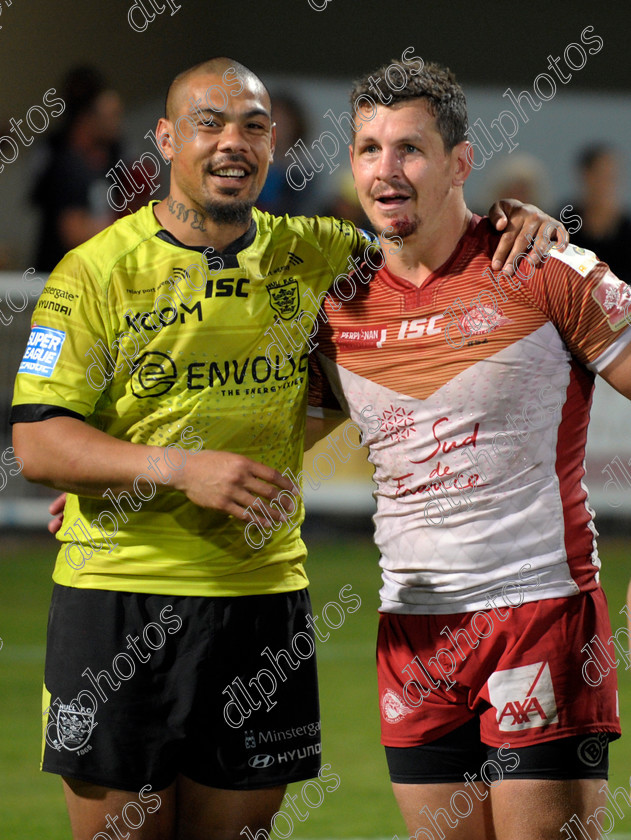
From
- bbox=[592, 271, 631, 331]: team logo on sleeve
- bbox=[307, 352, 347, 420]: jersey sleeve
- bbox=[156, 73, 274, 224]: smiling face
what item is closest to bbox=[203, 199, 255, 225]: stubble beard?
bbox=[156, 73, 274, 224]: smiling face

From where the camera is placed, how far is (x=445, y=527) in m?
2.62

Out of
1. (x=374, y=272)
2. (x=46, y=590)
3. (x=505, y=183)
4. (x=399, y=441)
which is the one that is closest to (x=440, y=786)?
(x=399, y=441)

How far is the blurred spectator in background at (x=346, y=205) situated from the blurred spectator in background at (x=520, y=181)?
124cm

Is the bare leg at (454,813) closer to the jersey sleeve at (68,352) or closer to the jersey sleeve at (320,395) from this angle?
the jersey sleeve at (320,395)

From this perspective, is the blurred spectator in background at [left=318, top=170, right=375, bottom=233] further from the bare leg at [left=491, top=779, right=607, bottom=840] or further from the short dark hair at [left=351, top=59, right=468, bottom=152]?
the bare leg at [left=491, top=779, right=607, bottom=840]

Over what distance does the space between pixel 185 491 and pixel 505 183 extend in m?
8.35

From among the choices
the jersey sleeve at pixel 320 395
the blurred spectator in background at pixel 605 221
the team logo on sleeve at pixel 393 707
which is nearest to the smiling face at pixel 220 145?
the jersey sleeve at pixel 320 395

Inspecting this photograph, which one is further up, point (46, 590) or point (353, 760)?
point (46, 590)

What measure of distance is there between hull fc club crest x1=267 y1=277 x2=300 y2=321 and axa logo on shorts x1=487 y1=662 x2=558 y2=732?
104 cm

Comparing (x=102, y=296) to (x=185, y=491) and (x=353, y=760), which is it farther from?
(x=353, y=760)

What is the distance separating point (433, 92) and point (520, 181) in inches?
308

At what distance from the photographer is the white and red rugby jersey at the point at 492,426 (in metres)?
2.56

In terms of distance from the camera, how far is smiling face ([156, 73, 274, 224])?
2.78 m

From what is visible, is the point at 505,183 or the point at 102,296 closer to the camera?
the point at 102,296
